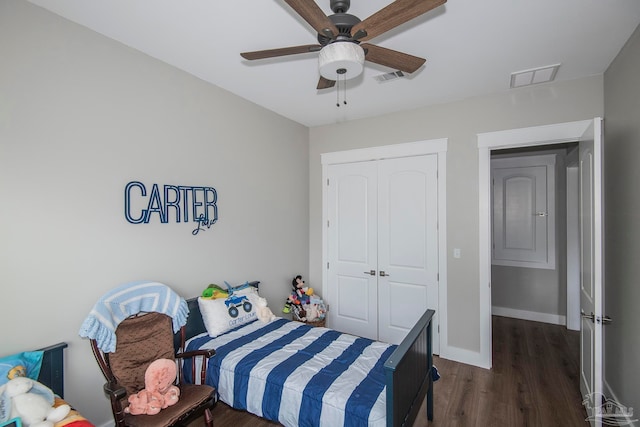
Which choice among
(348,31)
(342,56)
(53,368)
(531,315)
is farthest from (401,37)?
(531,315)

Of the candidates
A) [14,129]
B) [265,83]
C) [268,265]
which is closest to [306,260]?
[268,265]

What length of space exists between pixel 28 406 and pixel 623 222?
141 inches

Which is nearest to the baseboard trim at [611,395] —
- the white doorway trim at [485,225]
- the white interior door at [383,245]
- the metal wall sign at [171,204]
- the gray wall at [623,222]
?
the gray wall at [623,222]

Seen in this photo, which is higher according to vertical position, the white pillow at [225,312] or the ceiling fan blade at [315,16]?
the ceiling fan blade at [315,16]

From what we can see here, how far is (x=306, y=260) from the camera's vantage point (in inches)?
165

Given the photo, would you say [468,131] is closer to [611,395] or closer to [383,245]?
[383,245]

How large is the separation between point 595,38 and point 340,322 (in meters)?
3.55

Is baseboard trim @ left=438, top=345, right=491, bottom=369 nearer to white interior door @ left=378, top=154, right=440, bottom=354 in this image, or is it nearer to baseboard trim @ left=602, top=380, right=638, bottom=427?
white interior door @ left=378, top=154, right=440, bottom=354

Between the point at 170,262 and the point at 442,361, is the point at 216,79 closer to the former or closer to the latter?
the point at 170,262

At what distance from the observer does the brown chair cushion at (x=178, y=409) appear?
5.71 ft

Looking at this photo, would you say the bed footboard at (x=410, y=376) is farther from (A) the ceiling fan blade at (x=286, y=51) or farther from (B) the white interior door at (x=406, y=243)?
(A) the ceiling fan blade at (x=286, y=51)

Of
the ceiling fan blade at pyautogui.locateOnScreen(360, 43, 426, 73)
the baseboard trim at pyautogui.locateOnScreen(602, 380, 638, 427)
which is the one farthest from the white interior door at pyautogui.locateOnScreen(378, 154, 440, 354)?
the ceiling fan blade at pyautogui.locateOnScreen(360, 43, 426, 73)

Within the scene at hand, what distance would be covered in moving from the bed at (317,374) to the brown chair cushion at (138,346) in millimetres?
269

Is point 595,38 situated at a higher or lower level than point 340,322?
higher
